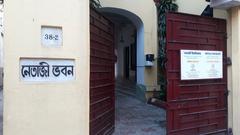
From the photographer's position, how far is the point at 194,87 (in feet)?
18.5

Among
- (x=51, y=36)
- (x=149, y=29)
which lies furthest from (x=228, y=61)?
(x=149, y=29)

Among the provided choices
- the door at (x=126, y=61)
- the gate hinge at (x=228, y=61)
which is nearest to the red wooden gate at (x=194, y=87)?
the gate hinge at (x=228, y=61)

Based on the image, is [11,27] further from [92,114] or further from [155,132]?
[155,132]

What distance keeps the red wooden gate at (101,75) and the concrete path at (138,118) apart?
0.61 meters

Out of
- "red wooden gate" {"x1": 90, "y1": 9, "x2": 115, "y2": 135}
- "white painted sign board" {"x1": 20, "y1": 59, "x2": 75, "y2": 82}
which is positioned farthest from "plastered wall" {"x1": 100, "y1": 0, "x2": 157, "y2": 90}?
"white painted sign board" {"x1": 20, "y1": 59, "x2": 75, "y2": 82}

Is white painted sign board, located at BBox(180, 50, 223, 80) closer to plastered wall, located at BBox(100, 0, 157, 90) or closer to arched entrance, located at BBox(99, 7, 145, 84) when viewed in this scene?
plastered wall, located at BBox(100, 0, 157, 90)

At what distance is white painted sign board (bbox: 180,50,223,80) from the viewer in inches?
214

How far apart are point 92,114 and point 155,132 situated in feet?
6.80

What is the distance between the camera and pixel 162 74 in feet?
36.1

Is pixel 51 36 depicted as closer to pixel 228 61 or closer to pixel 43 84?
pixel 43 84

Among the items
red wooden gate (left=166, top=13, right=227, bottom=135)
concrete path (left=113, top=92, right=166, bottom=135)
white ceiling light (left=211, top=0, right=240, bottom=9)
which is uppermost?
white ceiling light (left=211, top=0, right=240, bottom=9)

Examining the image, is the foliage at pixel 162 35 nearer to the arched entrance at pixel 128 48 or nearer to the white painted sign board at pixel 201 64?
the arched entrance at pixel 128 48

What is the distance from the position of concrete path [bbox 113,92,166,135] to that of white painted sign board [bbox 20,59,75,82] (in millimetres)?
2612

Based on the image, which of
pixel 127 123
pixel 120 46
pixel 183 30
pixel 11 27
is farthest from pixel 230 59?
pixel 120 46
